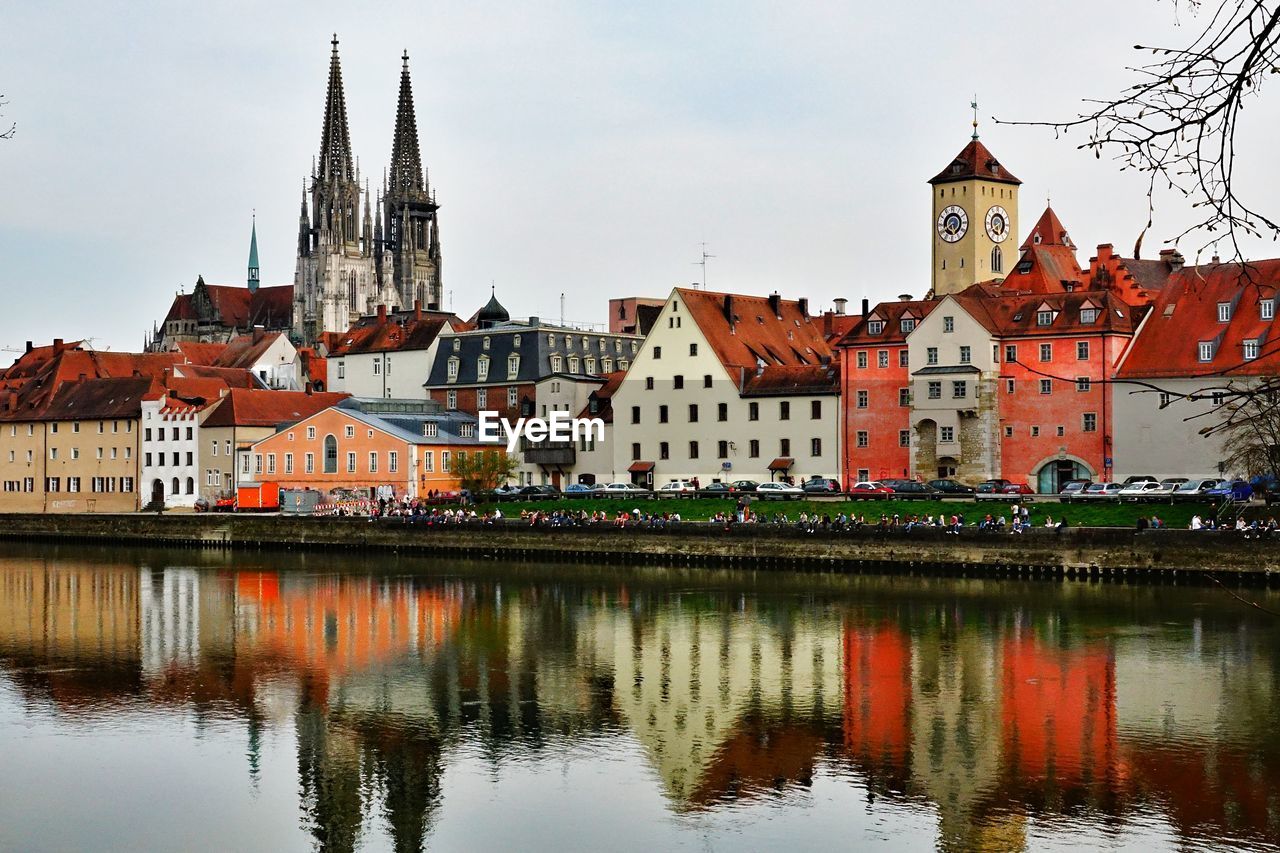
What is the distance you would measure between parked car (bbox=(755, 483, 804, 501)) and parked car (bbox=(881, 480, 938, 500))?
13.2ft

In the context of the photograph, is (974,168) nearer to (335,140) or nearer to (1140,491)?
(1140,491)

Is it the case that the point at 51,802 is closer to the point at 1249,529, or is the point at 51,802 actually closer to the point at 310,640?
the point at 310,640

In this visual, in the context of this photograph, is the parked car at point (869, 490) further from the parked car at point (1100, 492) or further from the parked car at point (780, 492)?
the parked car at point (1100, 492)

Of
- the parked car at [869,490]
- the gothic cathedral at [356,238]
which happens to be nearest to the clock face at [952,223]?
the parked car at [869,490]

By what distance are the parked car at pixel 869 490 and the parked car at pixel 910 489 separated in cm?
32

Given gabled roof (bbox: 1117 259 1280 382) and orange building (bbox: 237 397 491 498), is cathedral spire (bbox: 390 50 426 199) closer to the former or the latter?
orange building (bbox: 237 397 491 498)

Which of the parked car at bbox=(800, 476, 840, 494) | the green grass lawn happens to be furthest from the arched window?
the parked car at bbox=(800, 476, 840, 494)

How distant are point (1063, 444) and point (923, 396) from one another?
266 inches

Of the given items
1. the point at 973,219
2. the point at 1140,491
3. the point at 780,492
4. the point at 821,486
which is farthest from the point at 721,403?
the point at 973,219

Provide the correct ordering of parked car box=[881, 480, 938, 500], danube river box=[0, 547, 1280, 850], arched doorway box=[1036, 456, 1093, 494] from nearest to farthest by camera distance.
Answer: danube river box=[0, 547, 1280, 850] < parked car box=[881, 480, 938, 500] < arched doorway box=[1036, 456, 1093, 494]

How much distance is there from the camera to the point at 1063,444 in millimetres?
71812

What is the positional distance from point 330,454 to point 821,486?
30488 millimetres

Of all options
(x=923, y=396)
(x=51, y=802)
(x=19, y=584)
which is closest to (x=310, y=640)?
(x=51, y=802)

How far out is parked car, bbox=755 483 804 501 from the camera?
74.2 metres
